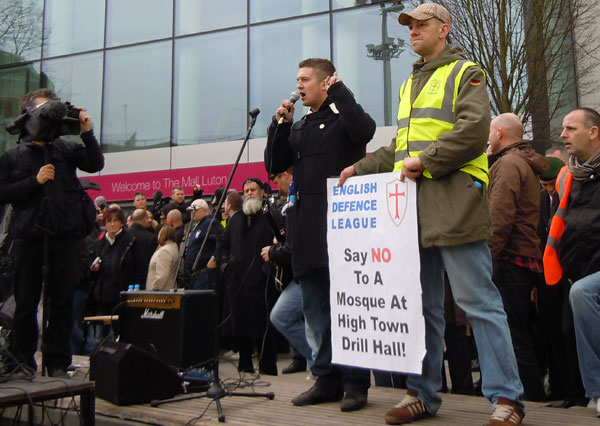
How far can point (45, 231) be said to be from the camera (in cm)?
482

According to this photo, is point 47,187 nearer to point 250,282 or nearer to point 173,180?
point 250,282

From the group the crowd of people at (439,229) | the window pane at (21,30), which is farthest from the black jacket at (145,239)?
the window pane at (21,30)

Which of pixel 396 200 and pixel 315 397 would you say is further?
pixel 315 397

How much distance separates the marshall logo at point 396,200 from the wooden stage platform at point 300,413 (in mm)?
1194

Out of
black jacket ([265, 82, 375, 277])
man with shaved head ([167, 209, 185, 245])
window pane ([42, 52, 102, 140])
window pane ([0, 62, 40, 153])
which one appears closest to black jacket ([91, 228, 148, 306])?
man with shaved head ([167, 209, 185, 245])

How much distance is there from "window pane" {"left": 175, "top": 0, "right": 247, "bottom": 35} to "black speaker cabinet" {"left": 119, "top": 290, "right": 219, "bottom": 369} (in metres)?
13.5

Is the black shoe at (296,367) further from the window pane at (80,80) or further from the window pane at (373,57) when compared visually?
the window pane at (80,80)

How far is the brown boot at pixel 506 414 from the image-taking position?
3.11 metres

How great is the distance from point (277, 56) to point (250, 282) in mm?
10987

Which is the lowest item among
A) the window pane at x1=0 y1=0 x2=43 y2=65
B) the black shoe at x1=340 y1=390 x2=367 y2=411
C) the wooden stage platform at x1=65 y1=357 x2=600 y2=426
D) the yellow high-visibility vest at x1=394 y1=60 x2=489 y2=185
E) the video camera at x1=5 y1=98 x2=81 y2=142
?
the wooden stage platform at x1=65 y1=357 x2=600 y2=426

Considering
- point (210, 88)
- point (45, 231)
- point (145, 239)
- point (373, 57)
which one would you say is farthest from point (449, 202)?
point (210, 88)

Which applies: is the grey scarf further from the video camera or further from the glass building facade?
the glass building facade

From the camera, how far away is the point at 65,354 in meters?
4.98

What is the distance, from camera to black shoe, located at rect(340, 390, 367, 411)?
3.87 meters
